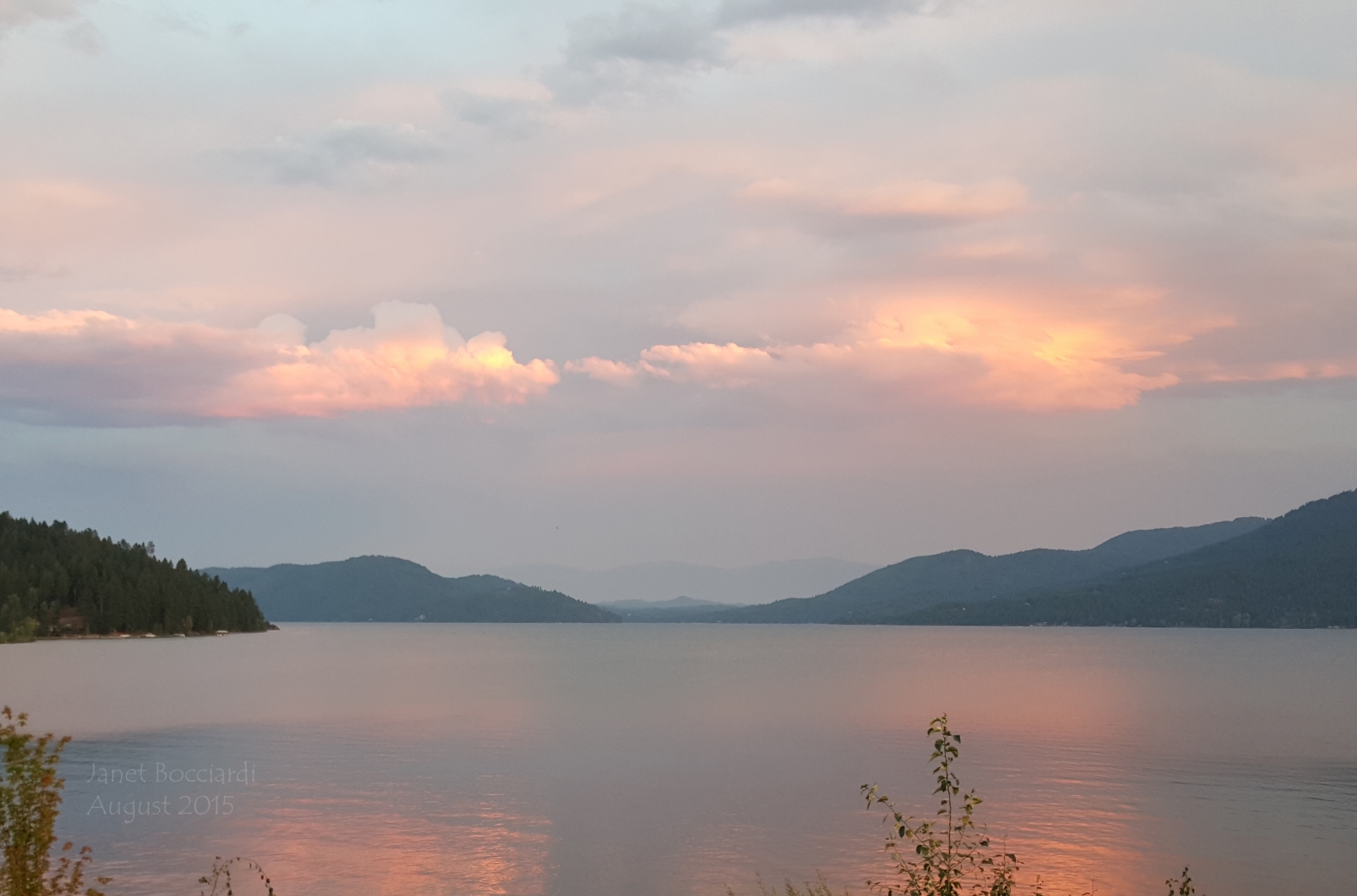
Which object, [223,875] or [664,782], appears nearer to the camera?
[223,875]

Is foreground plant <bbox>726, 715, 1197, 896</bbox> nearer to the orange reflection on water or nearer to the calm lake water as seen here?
the calm lake water

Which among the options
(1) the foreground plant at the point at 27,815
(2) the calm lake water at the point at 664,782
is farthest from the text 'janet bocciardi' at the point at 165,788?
(1) the foreground plant at the point at 27,815

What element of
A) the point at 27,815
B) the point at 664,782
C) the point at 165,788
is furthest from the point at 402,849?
the point at 27,815

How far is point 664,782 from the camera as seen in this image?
153 ft

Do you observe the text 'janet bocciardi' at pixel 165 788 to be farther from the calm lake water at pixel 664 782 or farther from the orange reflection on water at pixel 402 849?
the orange reflection on water at pixel 402 849

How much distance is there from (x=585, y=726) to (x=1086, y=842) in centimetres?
4028

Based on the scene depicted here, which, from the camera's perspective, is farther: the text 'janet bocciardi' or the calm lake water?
the text 'janet bocciardi'

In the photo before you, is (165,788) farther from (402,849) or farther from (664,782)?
(664,782)

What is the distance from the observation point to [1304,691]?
357 ft

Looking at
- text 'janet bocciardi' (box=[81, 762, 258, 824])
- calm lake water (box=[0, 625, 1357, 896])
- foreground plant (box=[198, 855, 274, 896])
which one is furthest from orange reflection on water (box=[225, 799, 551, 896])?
text 'janet bocciardi' (box=[81, 762, 258, 824])

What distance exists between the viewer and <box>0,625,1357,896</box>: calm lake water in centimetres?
3153

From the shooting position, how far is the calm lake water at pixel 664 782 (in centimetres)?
3153

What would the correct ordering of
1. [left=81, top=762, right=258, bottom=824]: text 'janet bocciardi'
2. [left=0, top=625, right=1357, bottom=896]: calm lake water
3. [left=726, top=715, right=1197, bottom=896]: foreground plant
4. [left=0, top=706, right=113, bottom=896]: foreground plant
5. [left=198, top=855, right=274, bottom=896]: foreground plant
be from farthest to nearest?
[left=81, top=762, right=258, bottom=824]: text 'janet bocciardi', [left=0, top=625, right=1357, bottom=896]: calm lake water, [left=198, top=855, right=274, bottom=896]: foreground plant, [left=726, top=715, right=1197, bottom=896]: foreground plant, [left=0, top=706, right=113, bottom=896]: foreground plant

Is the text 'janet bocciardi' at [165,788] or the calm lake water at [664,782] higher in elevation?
the text 'janet bocciardi' at [165,788]
